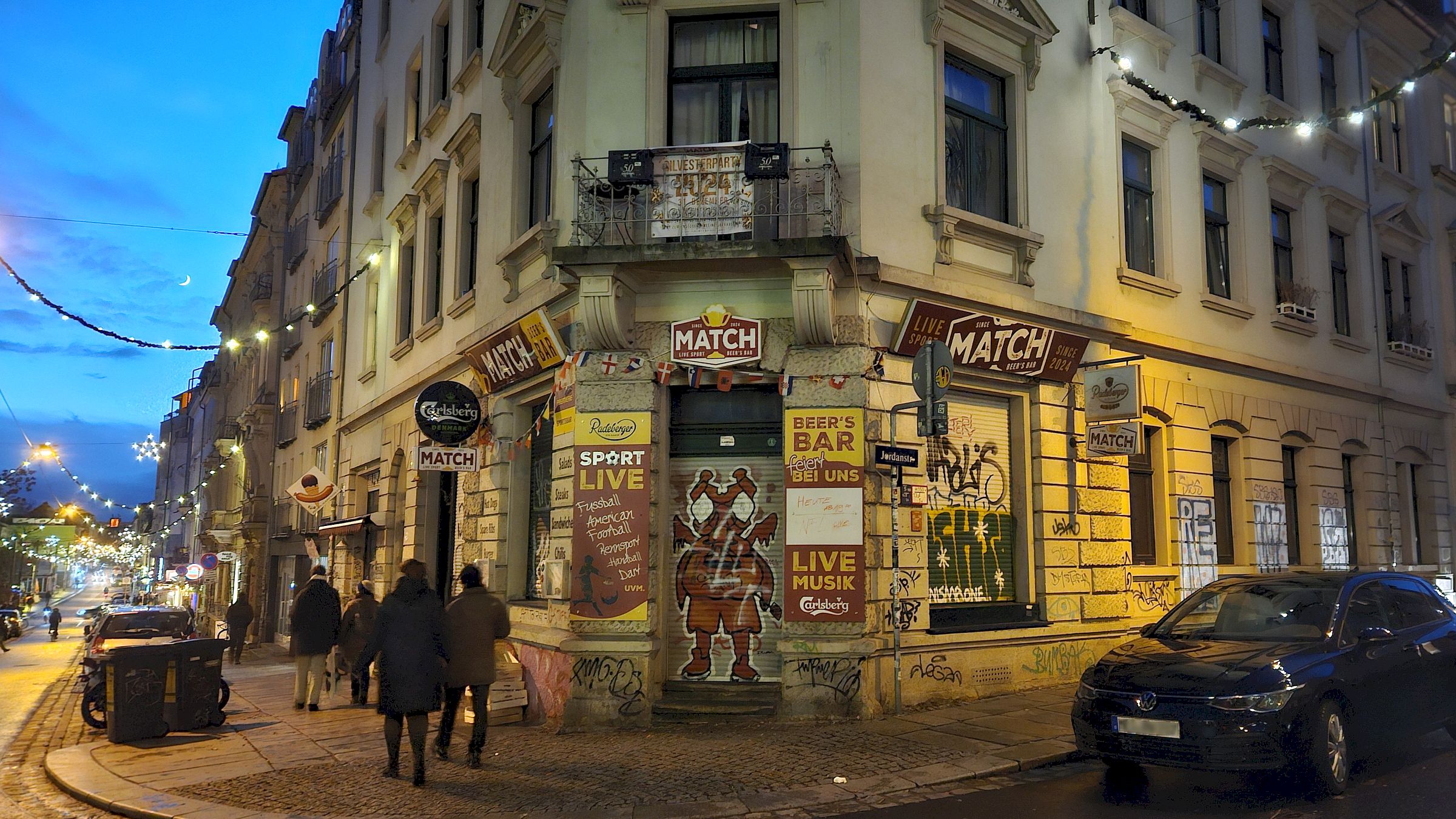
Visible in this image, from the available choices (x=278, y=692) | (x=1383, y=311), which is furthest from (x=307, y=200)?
(x=1383, y=311)

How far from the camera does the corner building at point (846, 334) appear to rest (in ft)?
36.7

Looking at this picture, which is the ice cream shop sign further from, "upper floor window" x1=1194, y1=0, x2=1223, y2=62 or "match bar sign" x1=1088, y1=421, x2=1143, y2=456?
"upper floor window" x1=1194, y1=0, x2=1223, y2=62

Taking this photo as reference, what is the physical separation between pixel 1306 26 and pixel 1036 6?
9.07m

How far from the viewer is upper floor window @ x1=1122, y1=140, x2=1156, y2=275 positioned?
1542 centimetres

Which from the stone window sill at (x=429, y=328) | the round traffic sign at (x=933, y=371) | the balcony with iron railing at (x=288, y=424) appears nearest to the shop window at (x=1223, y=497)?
the round traffic sign at (x=933, y=371)

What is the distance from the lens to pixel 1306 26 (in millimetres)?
19375

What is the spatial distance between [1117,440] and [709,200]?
248 inches

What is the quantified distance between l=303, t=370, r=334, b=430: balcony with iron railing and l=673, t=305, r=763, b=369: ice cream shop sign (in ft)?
50.9

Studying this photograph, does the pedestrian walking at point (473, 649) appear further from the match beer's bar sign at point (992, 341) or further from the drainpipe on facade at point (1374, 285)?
the drainpipe on facade at point (1374, 285)

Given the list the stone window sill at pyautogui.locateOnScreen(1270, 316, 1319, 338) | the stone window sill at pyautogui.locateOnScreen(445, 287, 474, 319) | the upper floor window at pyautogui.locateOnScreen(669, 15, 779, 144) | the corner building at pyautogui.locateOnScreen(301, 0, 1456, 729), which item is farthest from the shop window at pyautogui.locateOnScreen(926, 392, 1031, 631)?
the stone window sill at pyautogui.locateOnScreen(445, 287, 474, 319)

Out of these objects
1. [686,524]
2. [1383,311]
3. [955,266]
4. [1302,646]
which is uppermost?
[1383,311]

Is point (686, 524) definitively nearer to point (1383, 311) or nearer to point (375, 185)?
point (375, 185)

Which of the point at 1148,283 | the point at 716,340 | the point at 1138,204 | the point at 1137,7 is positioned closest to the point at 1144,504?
the point at 1148,283

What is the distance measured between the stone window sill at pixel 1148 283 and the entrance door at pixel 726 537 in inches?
244
